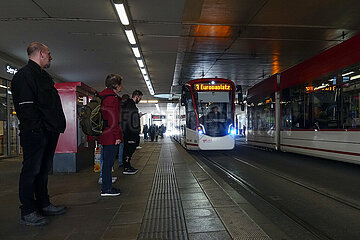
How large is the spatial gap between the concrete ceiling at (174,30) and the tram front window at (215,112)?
2689mm

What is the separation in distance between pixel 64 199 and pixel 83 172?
110 inches

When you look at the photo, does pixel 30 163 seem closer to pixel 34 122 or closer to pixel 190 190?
pixel 34 122

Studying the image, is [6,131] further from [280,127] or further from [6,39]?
[280,127]

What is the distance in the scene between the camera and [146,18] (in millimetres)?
9305

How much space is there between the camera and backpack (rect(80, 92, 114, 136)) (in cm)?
436

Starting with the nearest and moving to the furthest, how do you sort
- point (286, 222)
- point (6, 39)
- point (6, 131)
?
1. point (286, 222)
2. point (6, 39)
3. point (6, 131)

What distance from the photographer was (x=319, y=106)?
351 inches

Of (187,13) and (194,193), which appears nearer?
(194,193)

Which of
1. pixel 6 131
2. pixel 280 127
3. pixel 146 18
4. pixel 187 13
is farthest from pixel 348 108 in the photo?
pixel 6 131

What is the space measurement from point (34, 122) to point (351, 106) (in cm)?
A: 767

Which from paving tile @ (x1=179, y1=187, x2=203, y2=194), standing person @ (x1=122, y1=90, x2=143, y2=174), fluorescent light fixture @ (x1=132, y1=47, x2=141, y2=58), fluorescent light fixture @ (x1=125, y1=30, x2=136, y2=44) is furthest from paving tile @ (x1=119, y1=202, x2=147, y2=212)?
fluorescent light fixture @ (x1=132, y1=47, x2=141, y2=58)

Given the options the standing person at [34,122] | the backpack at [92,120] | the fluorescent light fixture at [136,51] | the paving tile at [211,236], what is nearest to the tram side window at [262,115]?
the fluorescent light fixture at [136,51]

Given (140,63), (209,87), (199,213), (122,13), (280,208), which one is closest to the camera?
(199,213)

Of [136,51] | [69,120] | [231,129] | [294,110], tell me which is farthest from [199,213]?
[136,51]
